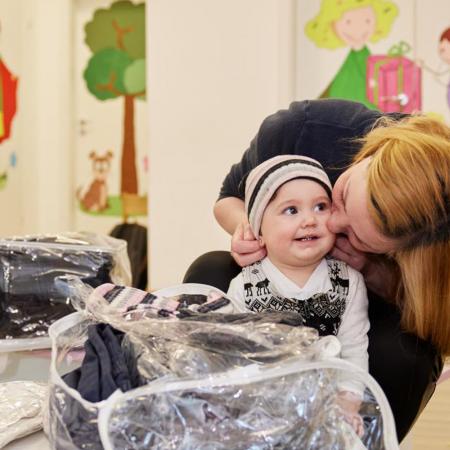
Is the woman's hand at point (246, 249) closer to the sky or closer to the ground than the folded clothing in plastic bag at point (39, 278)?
closer to the sky

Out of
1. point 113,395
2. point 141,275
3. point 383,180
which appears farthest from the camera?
point 141,275

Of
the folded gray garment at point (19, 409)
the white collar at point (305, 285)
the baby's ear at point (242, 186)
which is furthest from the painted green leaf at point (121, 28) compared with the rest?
the folded gray garment at point (19, 409)

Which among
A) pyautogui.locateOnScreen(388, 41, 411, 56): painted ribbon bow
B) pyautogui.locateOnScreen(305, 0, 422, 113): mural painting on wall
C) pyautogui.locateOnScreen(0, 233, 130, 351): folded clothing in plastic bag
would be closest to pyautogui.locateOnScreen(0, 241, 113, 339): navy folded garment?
pyautogui.locateOnScreen(0, 233, 130, 351): folded clothing in plastic bag

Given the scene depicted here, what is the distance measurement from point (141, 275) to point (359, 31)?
1580 mm

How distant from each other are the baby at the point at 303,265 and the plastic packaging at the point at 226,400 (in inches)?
11.7

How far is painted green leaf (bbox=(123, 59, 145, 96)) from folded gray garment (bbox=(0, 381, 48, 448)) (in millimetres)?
2642

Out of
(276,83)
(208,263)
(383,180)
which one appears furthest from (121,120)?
(383,180)

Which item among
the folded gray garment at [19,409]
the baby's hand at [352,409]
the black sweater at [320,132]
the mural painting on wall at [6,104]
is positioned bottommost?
the folded gray garment at [19,409]

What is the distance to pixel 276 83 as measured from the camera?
2.67 meters

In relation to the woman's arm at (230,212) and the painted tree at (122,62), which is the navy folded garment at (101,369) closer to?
the woman's arm at (230,212)

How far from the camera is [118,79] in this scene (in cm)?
338

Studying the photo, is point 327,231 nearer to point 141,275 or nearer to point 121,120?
point 141,275

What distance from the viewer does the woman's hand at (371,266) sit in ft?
3.46

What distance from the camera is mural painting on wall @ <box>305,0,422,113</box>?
2.62 metres
